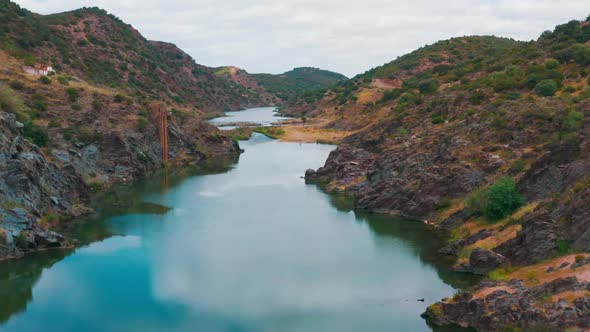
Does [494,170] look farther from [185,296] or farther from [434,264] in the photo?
[185,296]

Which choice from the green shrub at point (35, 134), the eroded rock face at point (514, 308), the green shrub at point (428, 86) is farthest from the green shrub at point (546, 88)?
the green shrub at point (35, 134)

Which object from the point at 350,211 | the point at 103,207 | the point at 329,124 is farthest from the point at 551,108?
the point at 329,124

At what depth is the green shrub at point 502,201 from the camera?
50.0 metres

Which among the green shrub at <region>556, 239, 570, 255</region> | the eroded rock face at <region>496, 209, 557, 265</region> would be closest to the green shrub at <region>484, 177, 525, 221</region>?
the eroded rock face at <region>496, 209, 557, 265</region>

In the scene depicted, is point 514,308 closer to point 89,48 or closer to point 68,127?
point 68,127

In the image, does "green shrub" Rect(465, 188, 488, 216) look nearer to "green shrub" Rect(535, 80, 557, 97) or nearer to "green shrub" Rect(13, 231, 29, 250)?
"green shrub" Rect(535, 80, 557, 97)

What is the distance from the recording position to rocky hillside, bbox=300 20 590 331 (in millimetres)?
34094

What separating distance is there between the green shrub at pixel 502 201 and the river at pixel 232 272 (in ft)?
18.1

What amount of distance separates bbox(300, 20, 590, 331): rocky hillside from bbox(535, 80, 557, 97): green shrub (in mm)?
135

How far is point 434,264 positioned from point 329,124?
112 meters

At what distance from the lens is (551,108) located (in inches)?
2549

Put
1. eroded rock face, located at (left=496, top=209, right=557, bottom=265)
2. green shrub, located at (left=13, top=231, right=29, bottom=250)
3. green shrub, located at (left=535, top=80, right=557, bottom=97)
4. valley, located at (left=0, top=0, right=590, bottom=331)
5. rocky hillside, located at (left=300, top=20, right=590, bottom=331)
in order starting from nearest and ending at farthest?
rocky hillside, located at (left=300, top=20, right=590, bottom=331)
valley, located at (left=0, top=0, right=590, bottom=331)
eroded rock face, located at (left=496, top=209, right=557, bottom=265)
green shrub, located at (left=13, top=231, right=29, bottom=250)
green shrub, located at (left=535, top=80, right=557, bottom=97)

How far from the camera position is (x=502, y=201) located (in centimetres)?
5031

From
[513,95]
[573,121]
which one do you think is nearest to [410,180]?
[573,121]
